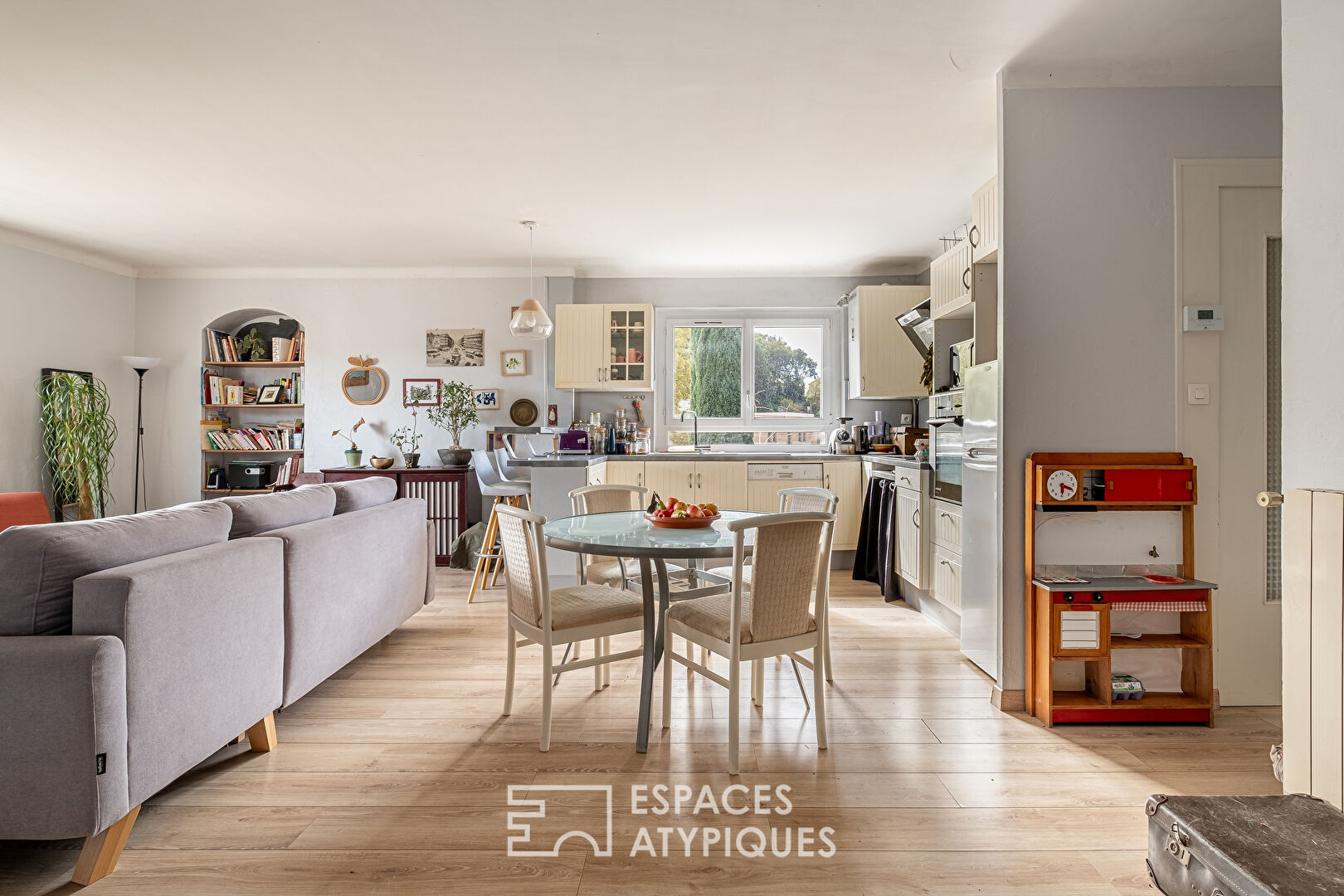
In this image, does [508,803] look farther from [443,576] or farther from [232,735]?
[443,576]

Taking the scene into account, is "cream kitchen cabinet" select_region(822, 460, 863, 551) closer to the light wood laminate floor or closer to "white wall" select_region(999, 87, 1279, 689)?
the light wood laminate floor

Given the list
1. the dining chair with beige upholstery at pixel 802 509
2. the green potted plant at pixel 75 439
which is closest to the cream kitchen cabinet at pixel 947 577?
the dining chair with beige upholstery at pixel 802 509

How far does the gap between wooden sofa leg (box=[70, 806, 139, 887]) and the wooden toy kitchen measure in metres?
3.01

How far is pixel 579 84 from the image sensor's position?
2.92m

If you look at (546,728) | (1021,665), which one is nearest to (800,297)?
(1021,665)

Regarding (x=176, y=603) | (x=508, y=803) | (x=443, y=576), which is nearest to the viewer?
(x=176, y=603)

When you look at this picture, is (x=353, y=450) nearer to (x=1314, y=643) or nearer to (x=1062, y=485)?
(x=1062, y=485)

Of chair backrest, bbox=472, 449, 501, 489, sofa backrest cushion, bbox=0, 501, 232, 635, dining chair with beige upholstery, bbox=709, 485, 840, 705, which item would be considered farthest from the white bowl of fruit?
chair backrest, bbox=472, 449, 501, 489

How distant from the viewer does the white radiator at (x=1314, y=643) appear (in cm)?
139

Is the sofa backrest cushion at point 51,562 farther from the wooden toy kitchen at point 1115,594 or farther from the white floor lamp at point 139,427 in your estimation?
the white floor lamp at point 139,427

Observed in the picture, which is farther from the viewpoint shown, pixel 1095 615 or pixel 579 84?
pixel 579 84

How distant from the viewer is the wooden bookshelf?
623 cm

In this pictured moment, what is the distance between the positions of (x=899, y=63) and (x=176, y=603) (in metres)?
3.09

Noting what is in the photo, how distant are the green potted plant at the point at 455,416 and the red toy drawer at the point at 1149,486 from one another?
4710 mm
